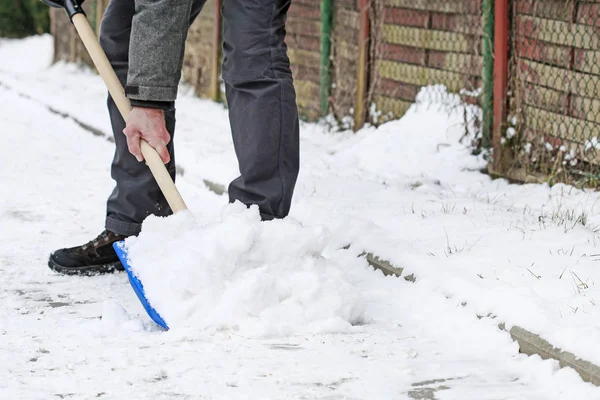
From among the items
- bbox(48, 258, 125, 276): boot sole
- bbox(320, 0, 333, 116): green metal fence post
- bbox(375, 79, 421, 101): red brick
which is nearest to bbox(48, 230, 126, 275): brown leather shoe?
bbox(48, 258, 125, 276): boot sole

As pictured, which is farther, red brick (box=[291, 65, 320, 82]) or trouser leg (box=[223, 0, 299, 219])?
red brick (box=[291, 65, 320, 82])

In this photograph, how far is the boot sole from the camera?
12.0ft

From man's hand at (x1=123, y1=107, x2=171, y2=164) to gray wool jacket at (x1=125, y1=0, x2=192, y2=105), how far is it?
59 millimetres

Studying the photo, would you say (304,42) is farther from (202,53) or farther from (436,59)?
(202,53)

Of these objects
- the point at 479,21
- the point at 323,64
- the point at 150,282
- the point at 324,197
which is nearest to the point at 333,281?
the point at 150,282

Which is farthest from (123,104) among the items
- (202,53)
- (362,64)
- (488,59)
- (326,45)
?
(202,53)

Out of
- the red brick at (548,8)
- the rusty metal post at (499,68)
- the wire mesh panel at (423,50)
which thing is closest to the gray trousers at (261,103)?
the red brick at (548,8)

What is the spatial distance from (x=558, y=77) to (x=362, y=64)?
79.3 inches

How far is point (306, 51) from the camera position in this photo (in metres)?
8.08

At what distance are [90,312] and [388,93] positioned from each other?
4.13 meters

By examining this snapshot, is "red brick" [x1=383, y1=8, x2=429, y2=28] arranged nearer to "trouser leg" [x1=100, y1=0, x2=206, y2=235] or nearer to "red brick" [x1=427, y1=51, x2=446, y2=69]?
"red brick" [x1=427, y1=51, x2=446, y2=69]

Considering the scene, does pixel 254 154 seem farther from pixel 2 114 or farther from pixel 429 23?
pixel 2 114

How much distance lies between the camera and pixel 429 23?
21.4ft

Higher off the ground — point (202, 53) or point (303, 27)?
point (303, 27)
